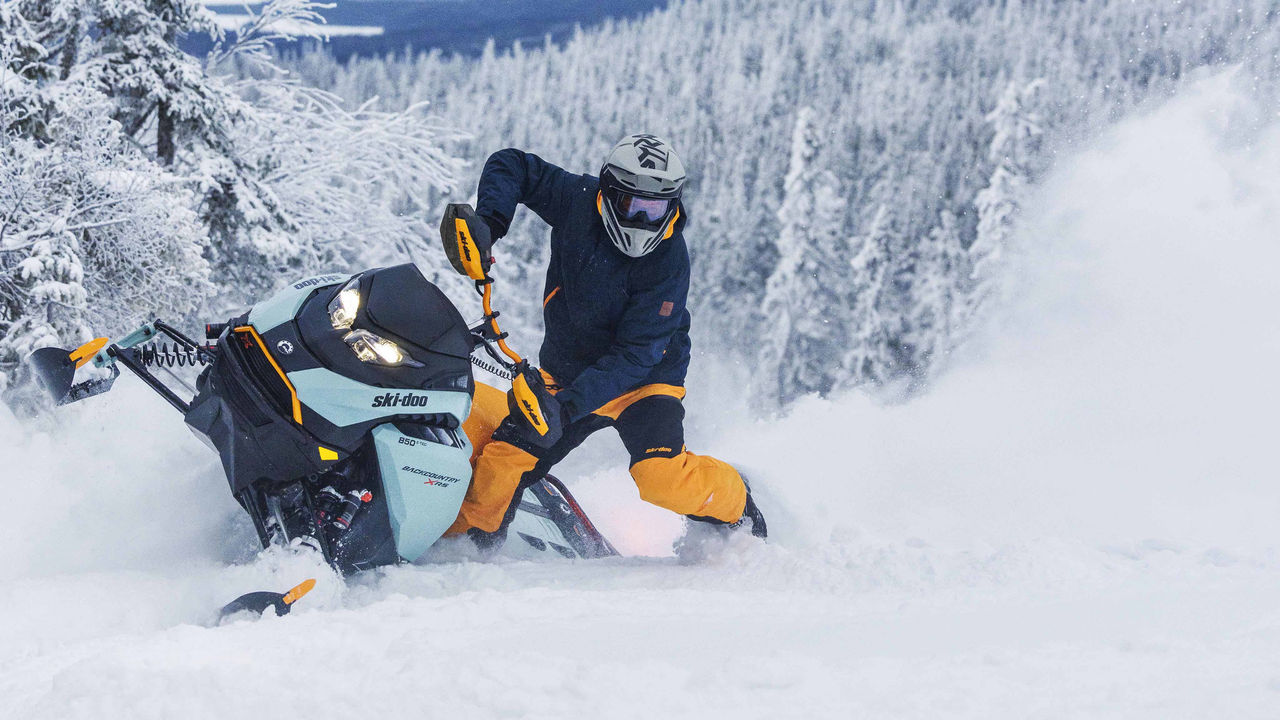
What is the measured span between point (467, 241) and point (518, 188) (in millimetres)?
799

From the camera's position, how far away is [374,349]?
2.99 metres

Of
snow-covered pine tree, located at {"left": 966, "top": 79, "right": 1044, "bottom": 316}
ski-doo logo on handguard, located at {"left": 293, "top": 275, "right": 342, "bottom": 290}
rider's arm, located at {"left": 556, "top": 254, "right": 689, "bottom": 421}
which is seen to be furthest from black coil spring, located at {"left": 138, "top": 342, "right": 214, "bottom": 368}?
snow-covered pine tree, located at {"left": 966, "top": 79, "right": 1044, "bottom": 316}

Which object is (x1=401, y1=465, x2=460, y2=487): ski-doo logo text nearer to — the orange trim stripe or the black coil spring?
the orange trim stripe

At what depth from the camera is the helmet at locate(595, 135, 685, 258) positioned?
3506 mm

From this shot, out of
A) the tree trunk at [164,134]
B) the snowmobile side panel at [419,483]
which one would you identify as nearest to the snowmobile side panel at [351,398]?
the snowmobile side panel at [419,483]

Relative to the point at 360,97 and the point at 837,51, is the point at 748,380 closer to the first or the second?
the point at 360,97

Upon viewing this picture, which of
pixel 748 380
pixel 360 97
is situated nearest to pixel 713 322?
pixel 748 380

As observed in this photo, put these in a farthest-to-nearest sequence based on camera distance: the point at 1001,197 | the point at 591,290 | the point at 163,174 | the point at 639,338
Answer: the point at 1001,197
the point at 163,174
the point at 591,290
the point at 639,338

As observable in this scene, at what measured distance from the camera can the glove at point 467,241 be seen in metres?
3.26

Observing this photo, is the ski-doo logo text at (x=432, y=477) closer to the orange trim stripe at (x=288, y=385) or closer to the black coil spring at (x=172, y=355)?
the orange trim stripe at (x=288, y=385)

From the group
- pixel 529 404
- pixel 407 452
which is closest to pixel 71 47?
pixel 407 452

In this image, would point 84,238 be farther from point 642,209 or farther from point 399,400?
point 642,209

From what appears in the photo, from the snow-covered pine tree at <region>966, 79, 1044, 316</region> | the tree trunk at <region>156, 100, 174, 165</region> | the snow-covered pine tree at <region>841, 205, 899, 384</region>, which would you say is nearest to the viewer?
the tree trunk at <region>156, 100, 174, 165</region>

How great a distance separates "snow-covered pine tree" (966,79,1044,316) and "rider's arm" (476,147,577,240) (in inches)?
841
